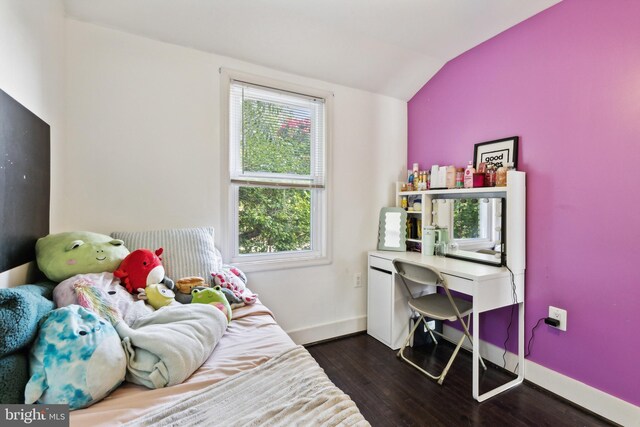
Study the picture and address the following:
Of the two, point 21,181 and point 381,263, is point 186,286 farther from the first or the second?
point 381,263

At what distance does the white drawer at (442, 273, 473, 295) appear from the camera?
1772 millimetres

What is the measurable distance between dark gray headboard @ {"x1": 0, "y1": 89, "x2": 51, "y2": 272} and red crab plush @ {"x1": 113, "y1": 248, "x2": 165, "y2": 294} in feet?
1.17

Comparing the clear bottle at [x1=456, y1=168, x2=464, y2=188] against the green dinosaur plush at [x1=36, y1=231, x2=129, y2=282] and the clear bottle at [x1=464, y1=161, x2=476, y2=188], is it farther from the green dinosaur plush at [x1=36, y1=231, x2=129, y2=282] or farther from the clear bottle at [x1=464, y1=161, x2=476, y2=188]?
the green dinosaur plush at [x1=36, y1=231, x2=129, y2=282]

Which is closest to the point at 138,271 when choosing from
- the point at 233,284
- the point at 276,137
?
the point at 233,284

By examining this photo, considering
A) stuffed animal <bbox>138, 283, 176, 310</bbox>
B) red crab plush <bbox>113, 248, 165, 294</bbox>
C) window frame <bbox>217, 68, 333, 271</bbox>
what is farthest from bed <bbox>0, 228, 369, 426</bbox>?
window frame <bbox>217, 68, 333, 271</bbox>

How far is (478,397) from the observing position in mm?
1718

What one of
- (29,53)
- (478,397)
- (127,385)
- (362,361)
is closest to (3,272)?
(127,385)

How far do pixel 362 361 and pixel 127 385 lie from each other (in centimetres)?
169

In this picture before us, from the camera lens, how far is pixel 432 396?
176 cm

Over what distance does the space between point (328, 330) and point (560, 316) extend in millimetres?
1650

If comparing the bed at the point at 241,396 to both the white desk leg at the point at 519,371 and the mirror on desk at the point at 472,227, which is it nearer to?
the white desk leg at the point at 519,371

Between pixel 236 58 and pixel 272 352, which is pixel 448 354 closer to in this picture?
pixel 272 352

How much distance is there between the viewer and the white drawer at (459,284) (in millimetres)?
1772

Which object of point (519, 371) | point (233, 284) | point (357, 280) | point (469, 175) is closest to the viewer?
point (233, 284)
